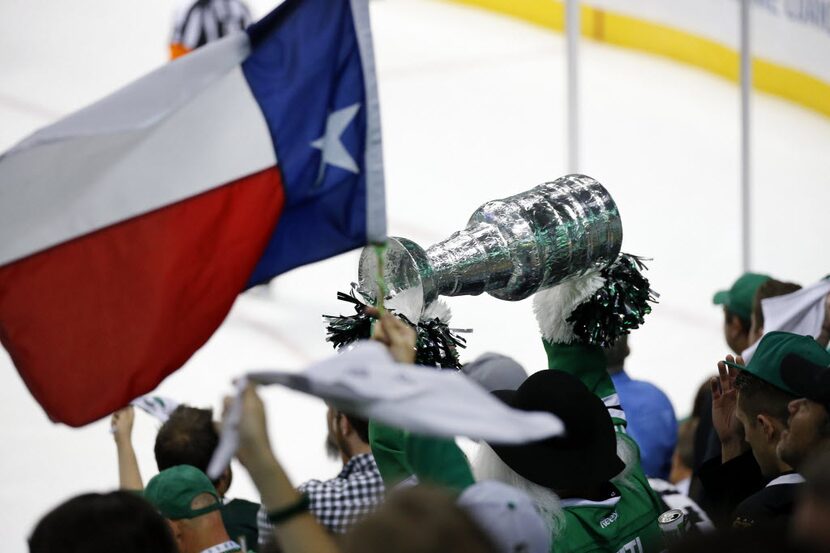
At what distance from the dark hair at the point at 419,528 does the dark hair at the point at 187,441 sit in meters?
1.68

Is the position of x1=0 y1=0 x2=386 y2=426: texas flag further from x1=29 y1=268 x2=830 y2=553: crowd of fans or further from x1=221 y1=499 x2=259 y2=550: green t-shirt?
x1=221 y1=499 x2=259 y2=550: green t-shirt

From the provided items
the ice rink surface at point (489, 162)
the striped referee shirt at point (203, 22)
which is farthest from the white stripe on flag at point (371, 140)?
the striped referee shirt at point (203, 22)

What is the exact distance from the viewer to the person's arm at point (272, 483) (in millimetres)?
1605

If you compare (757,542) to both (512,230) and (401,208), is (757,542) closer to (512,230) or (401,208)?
(512,230)

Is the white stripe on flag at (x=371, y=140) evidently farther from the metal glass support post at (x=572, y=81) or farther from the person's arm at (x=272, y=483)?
the metal glass support post at (x=572, y=81)

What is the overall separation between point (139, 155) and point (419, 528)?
1122mm

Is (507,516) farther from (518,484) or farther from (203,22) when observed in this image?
(203,22)

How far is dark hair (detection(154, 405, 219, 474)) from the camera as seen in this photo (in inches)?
115

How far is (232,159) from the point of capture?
224 centimetres

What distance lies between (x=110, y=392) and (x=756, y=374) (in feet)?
3.78

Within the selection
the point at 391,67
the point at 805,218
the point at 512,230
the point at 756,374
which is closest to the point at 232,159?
the point at 512,230

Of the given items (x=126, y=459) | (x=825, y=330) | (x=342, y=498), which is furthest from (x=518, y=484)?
(x=825, y=330)

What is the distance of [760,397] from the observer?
2.45 metres

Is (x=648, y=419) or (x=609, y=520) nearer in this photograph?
(x=609, y=520)
